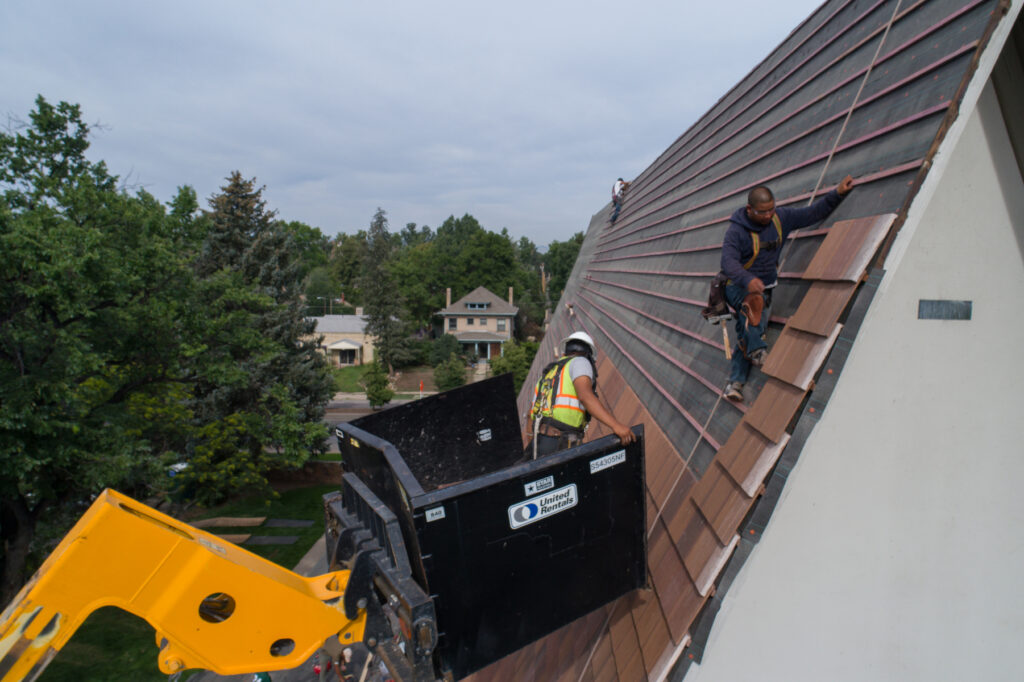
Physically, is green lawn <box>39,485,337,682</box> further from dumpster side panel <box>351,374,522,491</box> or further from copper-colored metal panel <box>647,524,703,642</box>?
copper-colored metal panel <box>647,524,703,642</box>

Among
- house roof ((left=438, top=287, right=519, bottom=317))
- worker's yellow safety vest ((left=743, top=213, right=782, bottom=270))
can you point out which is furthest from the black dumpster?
house roof ((left=438, top=287, right=519, bottom=317))

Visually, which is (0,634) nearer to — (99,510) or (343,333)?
(99,510)

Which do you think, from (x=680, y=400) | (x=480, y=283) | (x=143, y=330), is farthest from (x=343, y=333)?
(x=680, y=400)

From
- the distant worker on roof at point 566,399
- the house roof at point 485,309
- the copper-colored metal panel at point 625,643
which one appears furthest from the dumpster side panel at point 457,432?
the house roof at point 485,309

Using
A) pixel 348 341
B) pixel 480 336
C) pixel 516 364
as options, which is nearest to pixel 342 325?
pixel 348 341

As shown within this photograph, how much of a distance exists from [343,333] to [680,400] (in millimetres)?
53448

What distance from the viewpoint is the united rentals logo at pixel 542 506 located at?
8.74 ft

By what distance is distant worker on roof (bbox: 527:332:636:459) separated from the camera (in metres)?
3.66

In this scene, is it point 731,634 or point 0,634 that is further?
point 731,634

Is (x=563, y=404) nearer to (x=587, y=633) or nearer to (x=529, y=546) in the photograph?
(x=529, y=546)

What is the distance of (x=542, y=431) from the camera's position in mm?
3848

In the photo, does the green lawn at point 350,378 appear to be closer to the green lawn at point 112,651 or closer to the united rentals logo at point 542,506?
the green lawn at point 112,651

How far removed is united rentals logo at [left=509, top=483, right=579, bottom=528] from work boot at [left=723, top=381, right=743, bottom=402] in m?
1.39

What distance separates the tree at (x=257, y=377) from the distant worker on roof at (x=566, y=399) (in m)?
11.1
